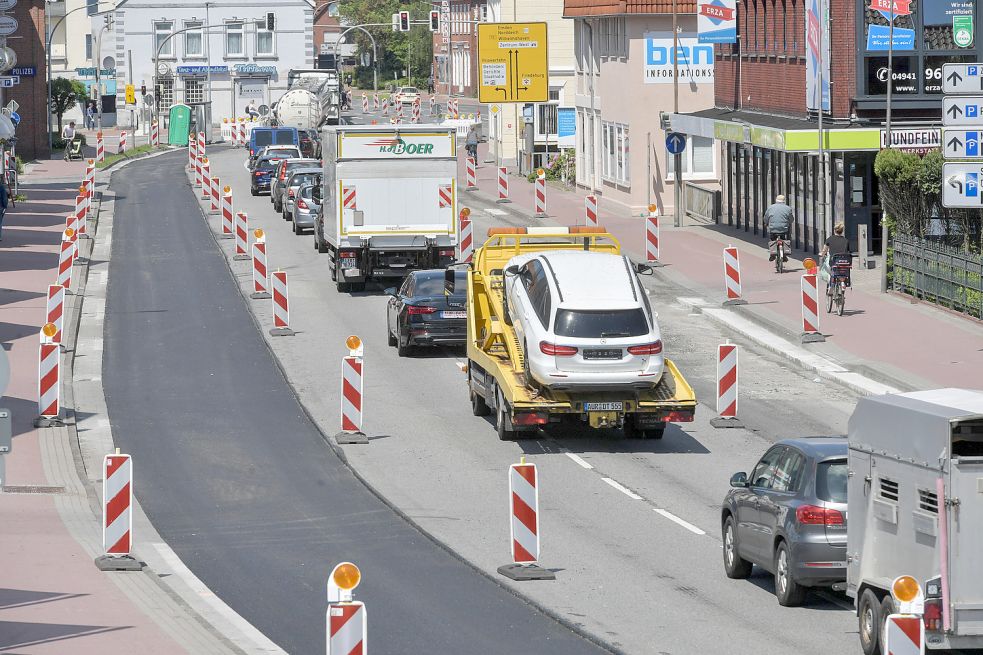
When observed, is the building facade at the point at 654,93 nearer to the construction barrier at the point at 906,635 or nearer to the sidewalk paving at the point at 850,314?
the sidewalk paving at the point at 850,314

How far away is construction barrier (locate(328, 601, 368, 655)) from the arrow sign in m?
17.5

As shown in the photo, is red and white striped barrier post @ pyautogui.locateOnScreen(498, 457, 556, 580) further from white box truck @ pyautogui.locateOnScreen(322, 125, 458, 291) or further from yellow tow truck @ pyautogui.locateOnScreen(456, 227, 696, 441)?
white box truck @ pyautogui.locateOnScreen(322, 125, 458, 291)

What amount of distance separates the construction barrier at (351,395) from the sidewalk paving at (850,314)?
26.6ft

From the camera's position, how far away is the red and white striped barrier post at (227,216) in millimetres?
45969

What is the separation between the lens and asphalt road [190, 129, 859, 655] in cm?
1359

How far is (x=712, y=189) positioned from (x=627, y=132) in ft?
10.6

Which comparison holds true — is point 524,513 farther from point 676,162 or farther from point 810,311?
point 676,162

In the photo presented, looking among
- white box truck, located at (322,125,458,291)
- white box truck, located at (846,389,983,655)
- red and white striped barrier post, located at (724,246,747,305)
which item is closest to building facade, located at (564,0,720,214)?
white box truck, located at (322,125,458,291)

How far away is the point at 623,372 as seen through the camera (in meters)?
20.3

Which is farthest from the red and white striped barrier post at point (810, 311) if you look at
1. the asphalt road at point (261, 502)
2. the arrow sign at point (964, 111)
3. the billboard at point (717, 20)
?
the billboard at point (717, 20)

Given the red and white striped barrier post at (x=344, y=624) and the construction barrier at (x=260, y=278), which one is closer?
the red and white striped barrier post at (x=344, y=624)

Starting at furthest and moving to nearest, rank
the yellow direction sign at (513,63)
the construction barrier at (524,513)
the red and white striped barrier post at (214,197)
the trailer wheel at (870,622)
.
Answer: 1. the yellow direction sign at (513,63)
2. the red and white striped barrier post at (214,197)
3. the construction barrier at (524,513)
4. the trailer wheel at (870,622)

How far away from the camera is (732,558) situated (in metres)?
15.0

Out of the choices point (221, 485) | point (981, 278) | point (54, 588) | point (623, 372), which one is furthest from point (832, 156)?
point (54, 588)
